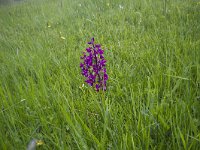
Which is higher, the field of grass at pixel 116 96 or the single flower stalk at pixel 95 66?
the single flower stalk at pixel 95 66

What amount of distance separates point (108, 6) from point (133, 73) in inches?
150

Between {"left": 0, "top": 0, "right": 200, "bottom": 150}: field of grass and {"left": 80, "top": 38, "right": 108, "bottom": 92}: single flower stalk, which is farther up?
{"left": 80, "top": 38, "right": 108, "bottom": 92}: single flower stalk

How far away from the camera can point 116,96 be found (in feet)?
5.00

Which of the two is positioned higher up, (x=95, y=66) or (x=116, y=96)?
(x=95, y=66)

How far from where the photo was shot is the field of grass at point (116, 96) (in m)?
1.04

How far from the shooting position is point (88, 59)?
1.38m

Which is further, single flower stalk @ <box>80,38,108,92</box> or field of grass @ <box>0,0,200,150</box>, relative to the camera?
single flower stalk @ <box>80,38,108,92</box>

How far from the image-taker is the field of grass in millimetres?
1037

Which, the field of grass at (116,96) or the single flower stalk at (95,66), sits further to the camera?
the single flower stalk at (95,66)

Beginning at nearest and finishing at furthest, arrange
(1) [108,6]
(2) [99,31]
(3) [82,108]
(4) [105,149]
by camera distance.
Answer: (4) [105,149] < (3) [82,108] < (2) [99,31] < (1) [108,6]

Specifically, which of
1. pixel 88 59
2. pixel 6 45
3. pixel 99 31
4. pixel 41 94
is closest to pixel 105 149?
pixel 88 59

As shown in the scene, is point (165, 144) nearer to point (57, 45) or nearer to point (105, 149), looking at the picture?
point (105, 149)

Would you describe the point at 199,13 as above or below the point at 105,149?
above

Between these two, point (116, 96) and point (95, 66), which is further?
point (116, 96)
